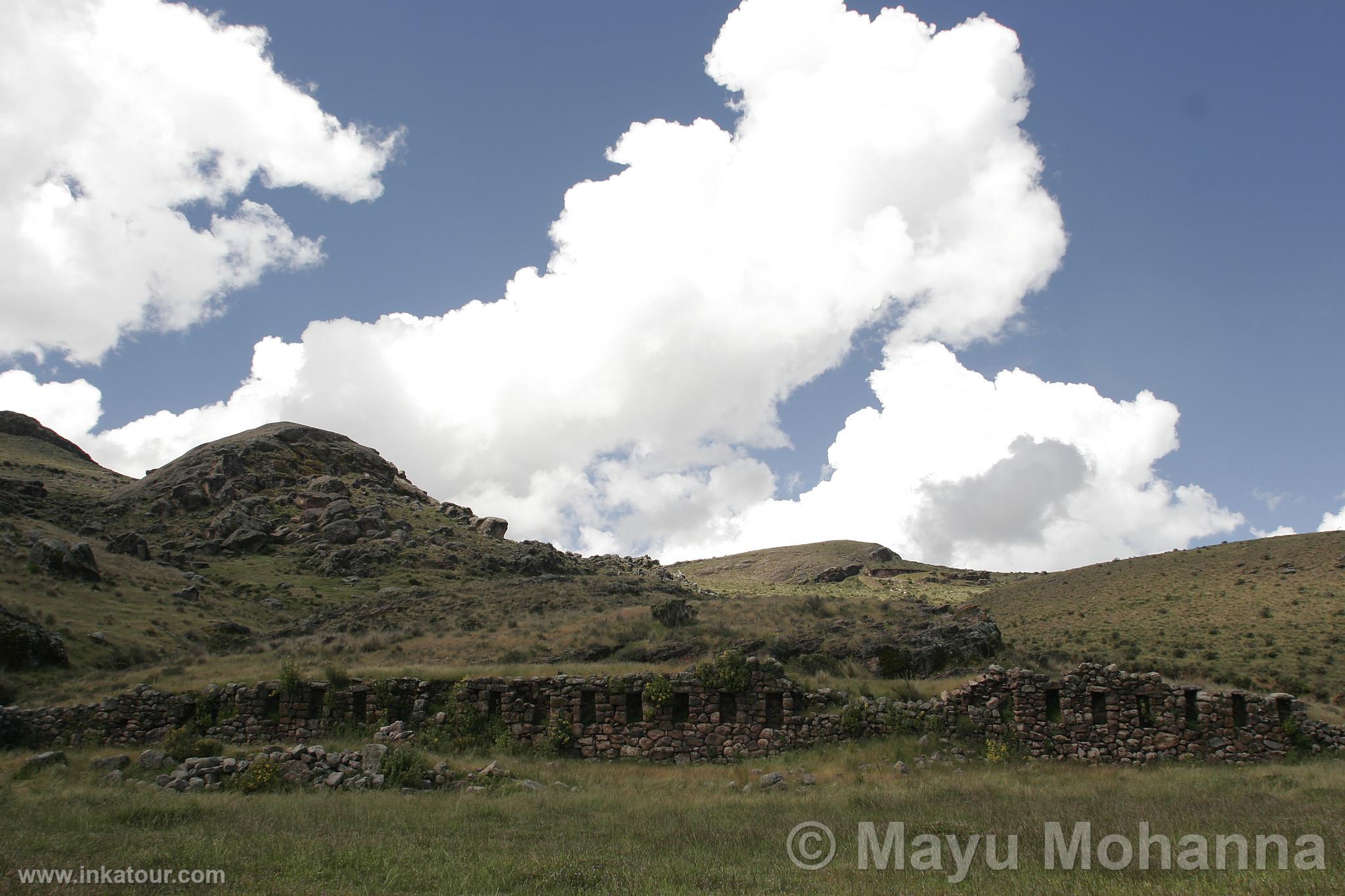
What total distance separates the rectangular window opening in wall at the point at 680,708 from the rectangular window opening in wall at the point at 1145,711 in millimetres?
11040

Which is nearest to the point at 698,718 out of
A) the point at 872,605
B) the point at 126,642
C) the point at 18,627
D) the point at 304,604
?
the point at 872,605

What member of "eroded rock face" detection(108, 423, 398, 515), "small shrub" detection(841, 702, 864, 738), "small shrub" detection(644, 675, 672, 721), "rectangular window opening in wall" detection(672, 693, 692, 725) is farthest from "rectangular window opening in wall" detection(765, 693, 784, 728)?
"eroded rock face" detection(108, 423, 398, 515)

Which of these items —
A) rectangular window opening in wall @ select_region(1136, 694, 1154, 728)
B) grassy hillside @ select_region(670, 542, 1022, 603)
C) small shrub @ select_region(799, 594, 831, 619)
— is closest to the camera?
rectangular window opening in wall @ select_region(1136, 694, 1154, 728)

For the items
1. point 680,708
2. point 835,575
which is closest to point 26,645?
point 680,708

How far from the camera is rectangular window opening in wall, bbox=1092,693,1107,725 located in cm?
1783

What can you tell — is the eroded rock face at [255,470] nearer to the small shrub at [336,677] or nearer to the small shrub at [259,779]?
the small shrub at [336,677]

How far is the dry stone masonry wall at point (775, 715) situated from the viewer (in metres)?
17.5

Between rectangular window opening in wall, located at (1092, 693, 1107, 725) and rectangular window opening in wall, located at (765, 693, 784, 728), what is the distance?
7602 mm

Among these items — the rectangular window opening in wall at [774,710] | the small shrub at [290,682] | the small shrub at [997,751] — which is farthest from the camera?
the small shrub at [290,682]

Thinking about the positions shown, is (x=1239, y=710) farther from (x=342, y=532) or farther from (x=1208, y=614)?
(x=342, y=532)

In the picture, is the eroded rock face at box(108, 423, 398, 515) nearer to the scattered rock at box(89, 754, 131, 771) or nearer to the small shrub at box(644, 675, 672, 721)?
the scattered rock at box(89, 754, 131, 771)

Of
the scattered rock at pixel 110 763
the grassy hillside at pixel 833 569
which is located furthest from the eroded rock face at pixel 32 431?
the scattered rock at pixel 110 763

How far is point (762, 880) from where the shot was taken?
8.47 m

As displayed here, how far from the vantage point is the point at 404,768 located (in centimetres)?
1527
